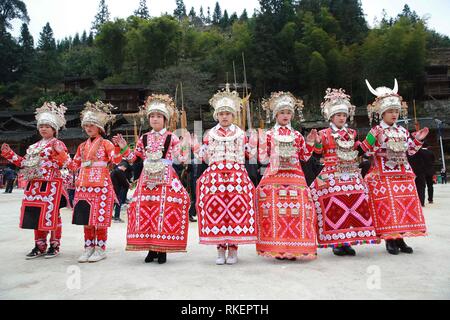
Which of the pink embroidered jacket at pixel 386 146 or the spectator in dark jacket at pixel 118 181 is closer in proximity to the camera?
the pink embroidered jacket at pixel 386 146

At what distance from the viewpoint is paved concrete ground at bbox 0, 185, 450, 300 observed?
135 inches

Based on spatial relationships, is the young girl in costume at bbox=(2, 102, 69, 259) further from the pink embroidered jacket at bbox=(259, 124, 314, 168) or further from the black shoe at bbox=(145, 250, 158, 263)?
the pink embroidered jacket at bbox=(259, 124, 314, 168)

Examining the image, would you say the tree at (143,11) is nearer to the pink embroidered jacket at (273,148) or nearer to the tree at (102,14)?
the tree at (102,14)

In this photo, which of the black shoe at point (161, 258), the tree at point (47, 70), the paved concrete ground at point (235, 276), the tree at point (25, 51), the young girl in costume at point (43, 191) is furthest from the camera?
the tree at point (25, 51)

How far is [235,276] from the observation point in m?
4.07

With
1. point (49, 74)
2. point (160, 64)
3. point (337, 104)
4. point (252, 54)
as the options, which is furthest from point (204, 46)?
point (337, 104)

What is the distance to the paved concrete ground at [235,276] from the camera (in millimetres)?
3439

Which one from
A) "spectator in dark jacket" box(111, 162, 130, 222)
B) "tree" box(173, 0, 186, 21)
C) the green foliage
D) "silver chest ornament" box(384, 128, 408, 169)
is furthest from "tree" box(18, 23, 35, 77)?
"silver chest ornament" box(384, 128, 408, 169)

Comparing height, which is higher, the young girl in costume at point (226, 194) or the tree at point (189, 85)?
the tree at point (189, 85)

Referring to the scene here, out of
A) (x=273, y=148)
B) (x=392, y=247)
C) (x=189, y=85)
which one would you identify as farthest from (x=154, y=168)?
(x=189, y=85)

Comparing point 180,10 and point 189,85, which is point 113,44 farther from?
point 180,10

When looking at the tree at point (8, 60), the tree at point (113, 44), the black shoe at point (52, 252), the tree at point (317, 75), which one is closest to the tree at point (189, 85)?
the tree at point (317, 75)

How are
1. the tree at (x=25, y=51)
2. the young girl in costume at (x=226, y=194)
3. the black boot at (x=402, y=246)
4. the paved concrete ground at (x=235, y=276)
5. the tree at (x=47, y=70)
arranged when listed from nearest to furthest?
the paved concrete ground at (x=235, y=276), the young girl in costume at (x=226, y=194), the black boot at (x=402, y=246), the tree at (x=47, y=70), the tree at (x=25, y=51)

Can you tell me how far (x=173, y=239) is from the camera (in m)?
4.89
